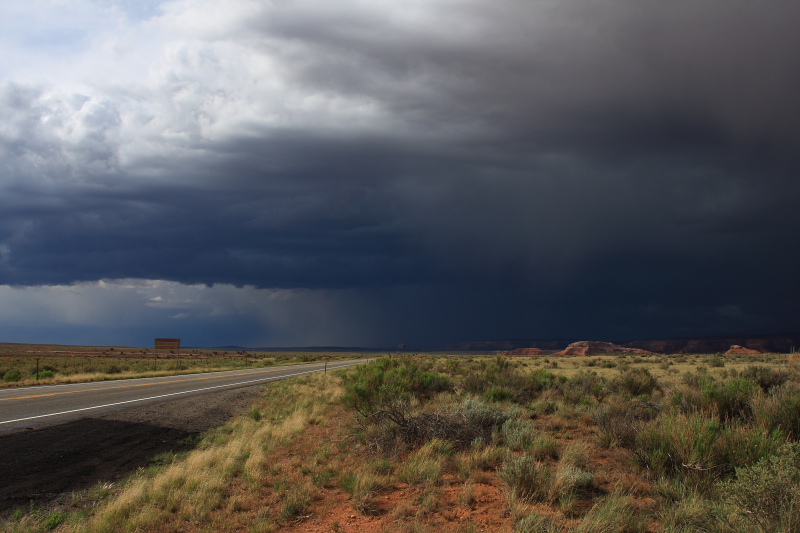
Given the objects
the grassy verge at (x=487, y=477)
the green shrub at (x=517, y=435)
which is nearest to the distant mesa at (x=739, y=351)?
the grassy verge at (x=487, y=477)

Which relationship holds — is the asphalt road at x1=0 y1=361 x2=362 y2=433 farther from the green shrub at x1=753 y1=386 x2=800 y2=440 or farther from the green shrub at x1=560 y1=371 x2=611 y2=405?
the green shrub at x1=753 y1=386 x2=800 y2=440

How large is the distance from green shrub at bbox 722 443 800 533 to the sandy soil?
32.2 ft

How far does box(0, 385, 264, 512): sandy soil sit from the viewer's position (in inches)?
349

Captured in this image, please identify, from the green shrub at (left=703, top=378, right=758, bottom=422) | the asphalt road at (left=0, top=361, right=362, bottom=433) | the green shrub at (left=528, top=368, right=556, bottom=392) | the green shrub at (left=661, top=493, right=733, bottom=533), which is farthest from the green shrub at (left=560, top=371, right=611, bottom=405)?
the asphalt road at (left=0, top=361, right=362, bottom=433)

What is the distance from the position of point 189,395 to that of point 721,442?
19.7 metres

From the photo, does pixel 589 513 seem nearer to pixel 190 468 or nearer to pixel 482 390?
pixel 190 468

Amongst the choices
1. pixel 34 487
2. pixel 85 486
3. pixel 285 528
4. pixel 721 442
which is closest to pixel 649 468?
pixel 721 442

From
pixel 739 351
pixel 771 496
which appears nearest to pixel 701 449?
pixel 771 496

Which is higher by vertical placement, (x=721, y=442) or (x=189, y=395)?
(x=721, y=442)

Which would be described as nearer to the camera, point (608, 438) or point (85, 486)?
point (85, 486)

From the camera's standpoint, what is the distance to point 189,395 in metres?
21.5

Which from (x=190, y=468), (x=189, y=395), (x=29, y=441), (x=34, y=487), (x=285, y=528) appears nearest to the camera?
(x=285, y=528)

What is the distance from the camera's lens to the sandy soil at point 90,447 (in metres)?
8.86

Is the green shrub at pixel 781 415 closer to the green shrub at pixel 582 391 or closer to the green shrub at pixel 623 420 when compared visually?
the green shrub at pixel 623 420
